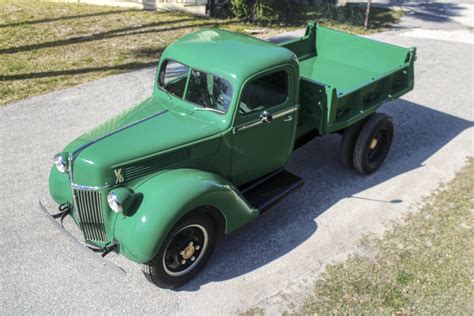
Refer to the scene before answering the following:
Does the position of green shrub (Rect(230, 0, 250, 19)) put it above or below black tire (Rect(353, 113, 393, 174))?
above

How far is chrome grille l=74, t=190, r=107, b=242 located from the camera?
4.65 metres

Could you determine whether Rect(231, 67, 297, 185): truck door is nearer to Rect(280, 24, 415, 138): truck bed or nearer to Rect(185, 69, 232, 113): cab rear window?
Rect(185, 69, 232, 113): cab rear window

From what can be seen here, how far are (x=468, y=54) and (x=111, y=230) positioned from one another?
36.7ft

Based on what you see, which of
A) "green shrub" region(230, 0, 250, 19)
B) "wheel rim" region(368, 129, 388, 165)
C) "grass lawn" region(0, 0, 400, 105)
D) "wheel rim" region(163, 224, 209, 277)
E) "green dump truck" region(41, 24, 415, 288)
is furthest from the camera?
"green shrub" region(230, 0, 250, 19)

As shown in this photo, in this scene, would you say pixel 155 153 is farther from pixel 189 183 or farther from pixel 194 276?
pixel 194 276

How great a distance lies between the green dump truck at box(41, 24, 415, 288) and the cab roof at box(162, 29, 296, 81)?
1 centimetres

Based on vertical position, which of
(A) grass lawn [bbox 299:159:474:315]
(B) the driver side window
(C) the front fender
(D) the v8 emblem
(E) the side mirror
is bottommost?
(A) grass lawn [bbox 299:159:474:315]

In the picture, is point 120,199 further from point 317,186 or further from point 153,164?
point 317,186

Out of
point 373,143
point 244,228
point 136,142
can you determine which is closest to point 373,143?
point 373,143

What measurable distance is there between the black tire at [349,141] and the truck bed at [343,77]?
25cm

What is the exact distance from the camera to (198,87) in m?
5.34

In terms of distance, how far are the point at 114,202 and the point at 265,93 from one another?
2.26 m

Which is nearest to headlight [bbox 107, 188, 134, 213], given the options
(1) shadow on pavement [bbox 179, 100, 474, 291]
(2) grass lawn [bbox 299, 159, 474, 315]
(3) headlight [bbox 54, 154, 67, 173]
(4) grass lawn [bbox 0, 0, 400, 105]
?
(3) headlight [bbox 54, 154, 67, 173]

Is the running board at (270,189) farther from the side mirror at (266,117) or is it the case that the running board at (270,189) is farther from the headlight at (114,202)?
the headlight at (114,202)
